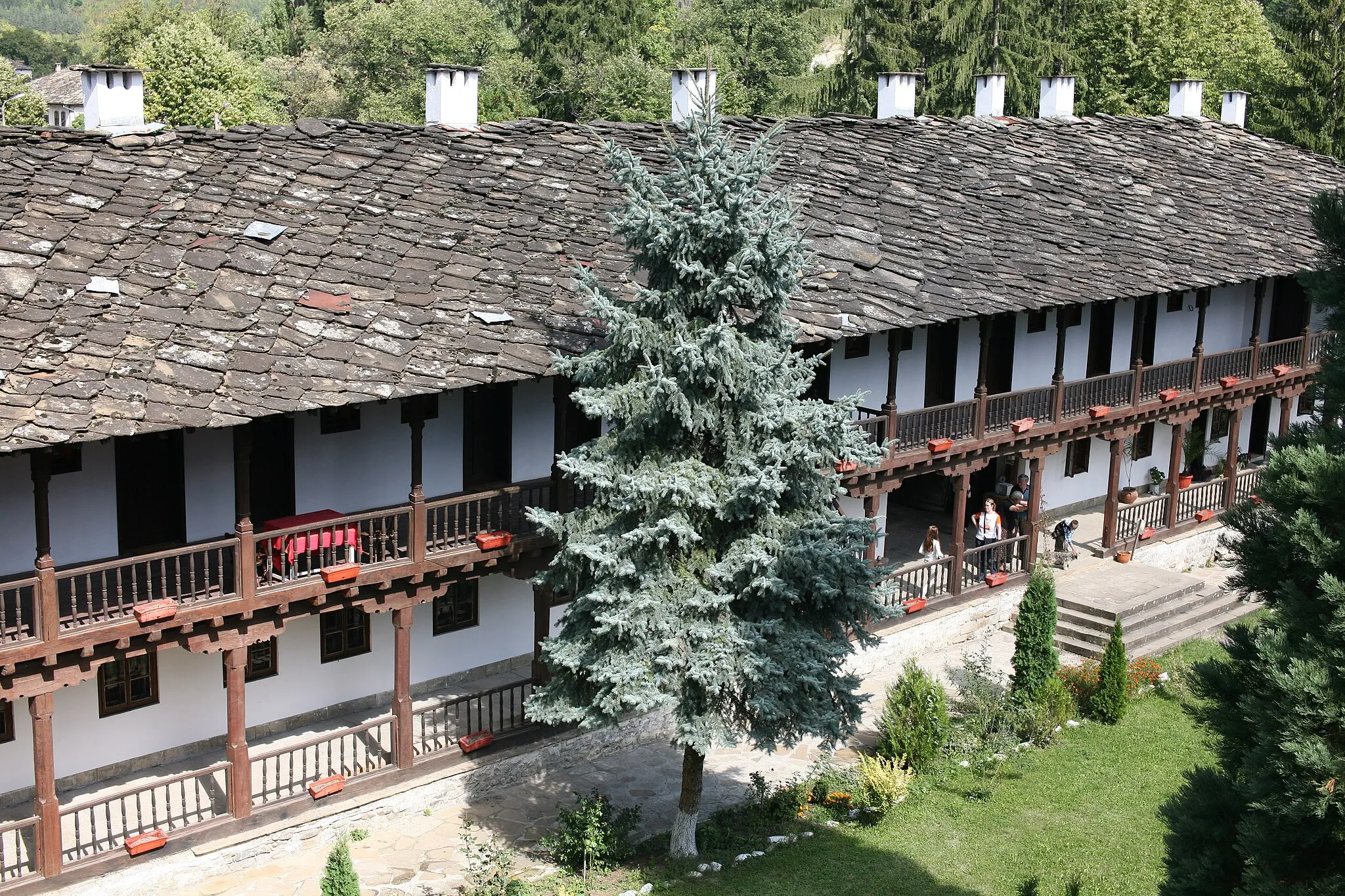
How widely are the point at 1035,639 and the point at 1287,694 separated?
11.2 m

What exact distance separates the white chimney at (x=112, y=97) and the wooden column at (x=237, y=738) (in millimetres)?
7673

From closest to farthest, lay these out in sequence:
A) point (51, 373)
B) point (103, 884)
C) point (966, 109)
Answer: point (51, 373) → point (103, 884) → point (966, 109)

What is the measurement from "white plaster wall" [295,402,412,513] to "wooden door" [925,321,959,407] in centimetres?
1053

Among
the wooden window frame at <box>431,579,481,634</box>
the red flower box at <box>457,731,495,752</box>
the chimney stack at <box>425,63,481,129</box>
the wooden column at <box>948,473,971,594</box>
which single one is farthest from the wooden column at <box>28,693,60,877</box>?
the wooden column at <box>948,473,971,594</box>

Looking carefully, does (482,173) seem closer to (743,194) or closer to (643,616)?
(743,194)

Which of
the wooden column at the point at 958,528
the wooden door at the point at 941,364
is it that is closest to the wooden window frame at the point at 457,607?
the wooden column at the point at 958,528

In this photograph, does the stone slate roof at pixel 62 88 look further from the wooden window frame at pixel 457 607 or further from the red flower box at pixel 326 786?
the red flower box at pixel 326 786

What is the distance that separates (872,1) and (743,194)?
38.3m

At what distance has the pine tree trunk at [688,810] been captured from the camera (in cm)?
1645

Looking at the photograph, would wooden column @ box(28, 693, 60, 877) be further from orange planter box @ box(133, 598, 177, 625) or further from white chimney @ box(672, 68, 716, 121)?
white chimney @ box(672, 68, 716, 121)

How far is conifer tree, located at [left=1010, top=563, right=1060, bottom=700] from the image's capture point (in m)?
20.3

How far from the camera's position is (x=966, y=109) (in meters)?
50.2

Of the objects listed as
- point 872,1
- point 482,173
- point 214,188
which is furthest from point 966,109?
point 214,188

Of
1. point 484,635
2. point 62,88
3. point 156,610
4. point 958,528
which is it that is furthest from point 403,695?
point 62,88
